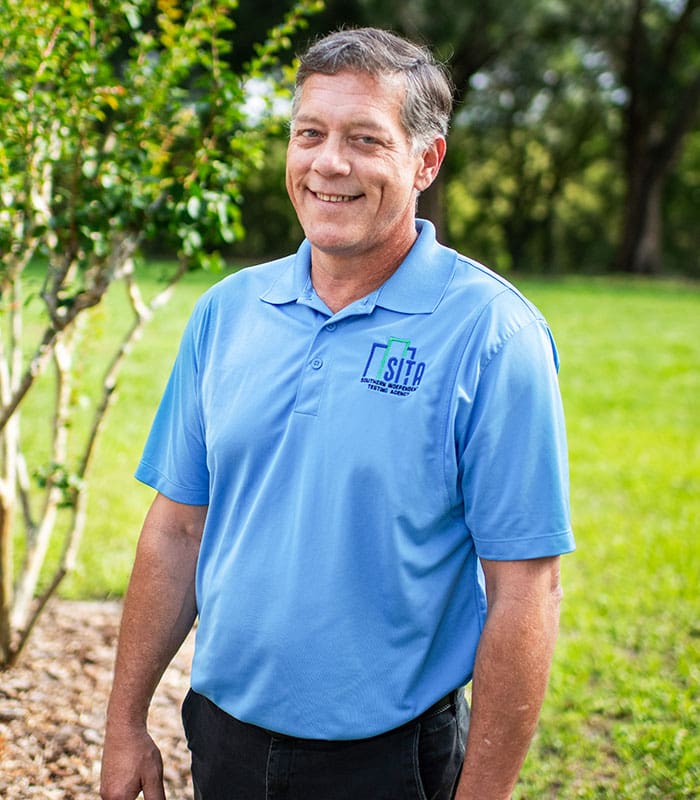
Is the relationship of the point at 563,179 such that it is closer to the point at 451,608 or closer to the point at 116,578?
the point at 116,578

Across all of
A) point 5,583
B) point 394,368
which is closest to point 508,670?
point 394,368

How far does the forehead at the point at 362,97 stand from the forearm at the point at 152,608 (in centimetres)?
91

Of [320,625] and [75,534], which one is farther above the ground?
[320,625]

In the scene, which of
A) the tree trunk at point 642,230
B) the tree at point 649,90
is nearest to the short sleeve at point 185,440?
the tree at point 649,90

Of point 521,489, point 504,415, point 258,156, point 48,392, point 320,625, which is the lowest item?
point 48,392

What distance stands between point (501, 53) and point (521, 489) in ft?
73.1

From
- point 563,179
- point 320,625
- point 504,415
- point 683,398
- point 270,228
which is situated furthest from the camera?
point 563,179

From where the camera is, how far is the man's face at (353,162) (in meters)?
1.80

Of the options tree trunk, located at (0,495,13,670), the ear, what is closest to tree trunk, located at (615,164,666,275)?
tree trunk, located at (0,495,13,670)

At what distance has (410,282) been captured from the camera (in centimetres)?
184

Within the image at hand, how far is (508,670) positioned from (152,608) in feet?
2.72

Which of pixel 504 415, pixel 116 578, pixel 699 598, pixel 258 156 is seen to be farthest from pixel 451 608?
pixel 699 598

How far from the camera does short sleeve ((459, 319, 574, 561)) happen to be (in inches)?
64.0

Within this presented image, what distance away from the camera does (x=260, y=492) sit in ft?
5.98
